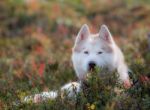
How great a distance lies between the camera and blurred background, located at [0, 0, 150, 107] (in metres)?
9.62

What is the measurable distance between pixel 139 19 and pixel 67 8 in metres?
3.76

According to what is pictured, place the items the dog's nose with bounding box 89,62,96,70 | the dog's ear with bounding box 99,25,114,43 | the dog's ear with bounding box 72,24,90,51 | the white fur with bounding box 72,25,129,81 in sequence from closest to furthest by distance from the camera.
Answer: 1. the dog's nose with bounding box 89,62,96,70
2. the white fur with bounding box 72,25,129,81
3. the dog's ear with bounding box 99,25,114,43
4. the dog's ear with bounding box 72,24,90,51

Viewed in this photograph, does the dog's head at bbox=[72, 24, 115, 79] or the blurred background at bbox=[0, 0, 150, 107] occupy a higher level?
the blurred background at bbox=[0, 0, 150, 107]

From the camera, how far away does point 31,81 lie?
29.8 feet

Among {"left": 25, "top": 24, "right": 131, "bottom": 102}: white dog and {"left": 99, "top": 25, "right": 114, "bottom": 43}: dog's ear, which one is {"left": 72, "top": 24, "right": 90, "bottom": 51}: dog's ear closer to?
{"left": 25, "top": 24, "right": 131, "bottom": 102}: white dog

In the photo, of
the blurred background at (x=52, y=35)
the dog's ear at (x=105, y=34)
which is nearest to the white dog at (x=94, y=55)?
the dog's ear at (x=105, y=34)

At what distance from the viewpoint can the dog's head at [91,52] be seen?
7.68 m

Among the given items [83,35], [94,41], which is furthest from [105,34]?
[83,35]

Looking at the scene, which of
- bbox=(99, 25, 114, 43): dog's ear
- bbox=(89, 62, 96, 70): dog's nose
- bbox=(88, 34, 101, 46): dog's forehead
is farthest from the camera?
bbox=(99, 25, 114, 43): dog's ear

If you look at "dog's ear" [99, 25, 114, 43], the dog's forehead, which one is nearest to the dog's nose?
the dog's forehead

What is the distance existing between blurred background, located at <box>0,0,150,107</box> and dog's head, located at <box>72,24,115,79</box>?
1.84ft

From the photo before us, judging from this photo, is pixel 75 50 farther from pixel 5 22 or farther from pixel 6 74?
pixel 5 22

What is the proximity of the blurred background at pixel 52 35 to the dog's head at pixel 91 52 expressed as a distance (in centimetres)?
56

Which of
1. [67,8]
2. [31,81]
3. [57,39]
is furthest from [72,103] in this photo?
[67,8]
